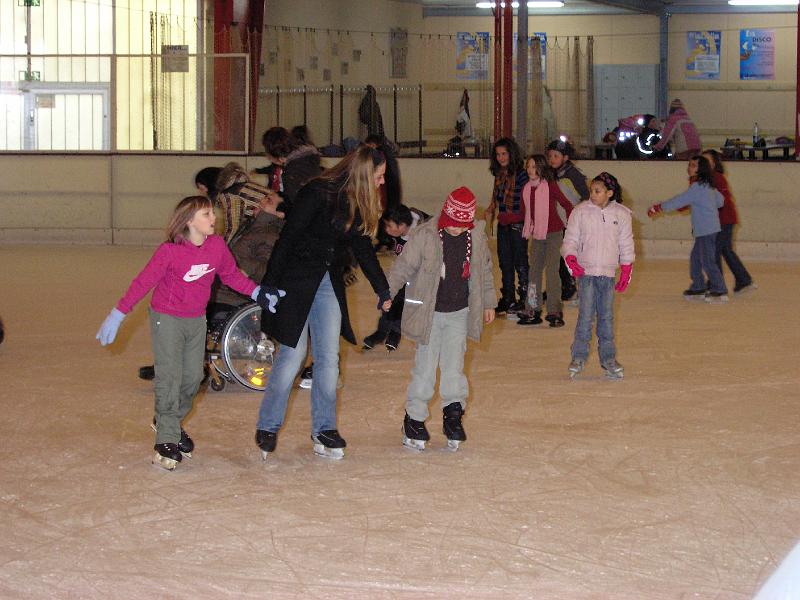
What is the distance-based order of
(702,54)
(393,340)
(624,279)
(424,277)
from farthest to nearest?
1. (702,54)
2. (393,340)
3. (624,279)
4. (424,277)

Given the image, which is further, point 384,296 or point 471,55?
point 471,55

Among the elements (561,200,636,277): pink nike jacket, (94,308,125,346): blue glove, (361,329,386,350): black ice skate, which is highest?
(561,200,636,277): pink nike jacket

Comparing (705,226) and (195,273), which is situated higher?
(705,226)

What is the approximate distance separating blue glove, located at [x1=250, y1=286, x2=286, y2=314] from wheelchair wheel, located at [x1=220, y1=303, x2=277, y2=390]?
155cm

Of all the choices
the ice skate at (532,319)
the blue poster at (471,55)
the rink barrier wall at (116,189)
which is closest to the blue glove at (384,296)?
the ice skate at (532,319)

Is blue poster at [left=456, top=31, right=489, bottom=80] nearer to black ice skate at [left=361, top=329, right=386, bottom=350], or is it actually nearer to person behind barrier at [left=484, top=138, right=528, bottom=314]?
person behind barrier at [left=484, top=138, right=528, bottom=314]

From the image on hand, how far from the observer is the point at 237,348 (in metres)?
7.41

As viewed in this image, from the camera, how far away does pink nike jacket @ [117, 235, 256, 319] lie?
5.64 meters

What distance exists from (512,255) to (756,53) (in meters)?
17.6

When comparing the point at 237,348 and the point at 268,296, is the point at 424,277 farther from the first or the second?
the point at 237,348

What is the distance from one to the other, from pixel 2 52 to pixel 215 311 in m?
14.0

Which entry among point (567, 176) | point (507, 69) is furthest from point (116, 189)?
point (567, 176)

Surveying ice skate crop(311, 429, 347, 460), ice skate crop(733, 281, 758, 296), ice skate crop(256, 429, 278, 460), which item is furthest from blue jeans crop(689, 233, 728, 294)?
ice skate crop(256, 429, 278, 460)

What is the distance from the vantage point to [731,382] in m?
7.98
